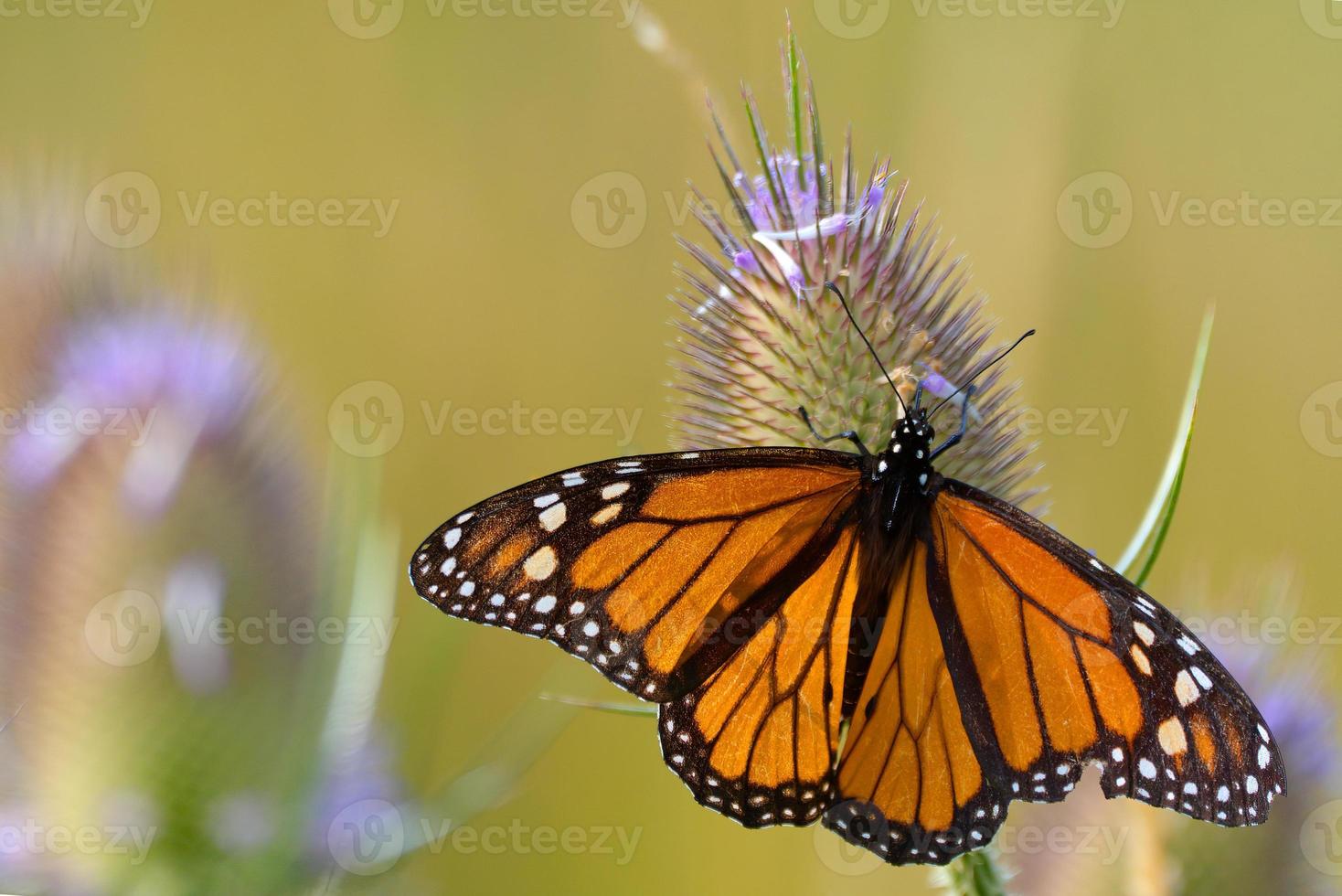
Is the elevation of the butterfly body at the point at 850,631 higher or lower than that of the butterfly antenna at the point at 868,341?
lower

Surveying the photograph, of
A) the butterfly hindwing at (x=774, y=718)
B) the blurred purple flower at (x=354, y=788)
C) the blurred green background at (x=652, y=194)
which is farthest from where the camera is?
the blurred green background at (x=652, y=194)

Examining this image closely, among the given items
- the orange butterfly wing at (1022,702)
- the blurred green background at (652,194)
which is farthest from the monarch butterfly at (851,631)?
the blurred green background at (652,194)

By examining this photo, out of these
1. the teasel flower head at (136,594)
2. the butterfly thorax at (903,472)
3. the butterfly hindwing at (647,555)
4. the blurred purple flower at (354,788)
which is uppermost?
the butterfly thorax at (903,472)

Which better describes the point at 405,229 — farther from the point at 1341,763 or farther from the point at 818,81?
the point at 1341,763

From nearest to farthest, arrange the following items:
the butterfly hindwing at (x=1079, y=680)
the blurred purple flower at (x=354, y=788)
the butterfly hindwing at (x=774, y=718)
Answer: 1. the butterfly hindwing at (x=1079, y=680)
2. the butterfly hindwing at (x=774, y=718)
3. the blurred purple flower at (x=354, y=788)

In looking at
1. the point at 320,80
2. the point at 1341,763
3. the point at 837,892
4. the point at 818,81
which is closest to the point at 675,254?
the point at 818,81

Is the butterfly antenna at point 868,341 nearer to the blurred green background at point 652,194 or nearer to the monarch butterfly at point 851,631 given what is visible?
the monarch butterfly at point 851,631

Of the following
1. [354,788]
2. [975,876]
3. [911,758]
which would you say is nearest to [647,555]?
[911,758]
